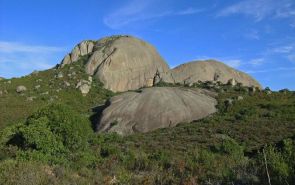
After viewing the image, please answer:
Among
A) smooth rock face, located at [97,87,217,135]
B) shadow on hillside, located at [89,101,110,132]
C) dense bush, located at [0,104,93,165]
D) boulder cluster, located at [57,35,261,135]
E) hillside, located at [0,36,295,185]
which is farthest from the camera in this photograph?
boulder cluster, located at [57,35,261,135]

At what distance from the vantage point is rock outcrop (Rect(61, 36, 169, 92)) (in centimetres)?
7650

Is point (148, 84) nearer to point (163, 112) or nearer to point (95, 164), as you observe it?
point (163, 112)

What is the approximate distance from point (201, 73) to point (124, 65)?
12234mm

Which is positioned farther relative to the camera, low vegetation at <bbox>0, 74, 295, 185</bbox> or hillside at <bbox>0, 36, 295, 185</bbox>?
hillside at <bbox>0, 36, 295, 185</bbox>

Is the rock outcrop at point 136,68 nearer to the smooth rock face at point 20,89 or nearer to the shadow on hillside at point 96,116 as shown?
the smooth rock face at point 20,89

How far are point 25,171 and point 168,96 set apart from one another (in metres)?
42.7

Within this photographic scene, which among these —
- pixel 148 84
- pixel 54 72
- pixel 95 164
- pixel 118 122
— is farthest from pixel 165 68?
pixel 95 164

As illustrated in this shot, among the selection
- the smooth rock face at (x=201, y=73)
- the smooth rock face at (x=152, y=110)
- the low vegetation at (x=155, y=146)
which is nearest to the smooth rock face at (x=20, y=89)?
the low vegetation at (x=155, y=146)

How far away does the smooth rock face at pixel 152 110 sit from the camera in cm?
5366

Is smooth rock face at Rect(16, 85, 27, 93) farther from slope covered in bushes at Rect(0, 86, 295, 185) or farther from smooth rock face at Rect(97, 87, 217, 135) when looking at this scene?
slope covered in bushes at Rect(0, 86, 295, 185)

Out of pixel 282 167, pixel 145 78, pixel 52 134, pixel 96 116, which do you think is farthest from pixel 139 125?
pixel 282 167

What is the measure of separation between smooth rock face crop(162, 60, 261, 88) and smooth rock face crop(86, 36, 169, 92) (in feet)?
10.3

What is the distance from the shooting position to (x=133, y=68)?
7812cm

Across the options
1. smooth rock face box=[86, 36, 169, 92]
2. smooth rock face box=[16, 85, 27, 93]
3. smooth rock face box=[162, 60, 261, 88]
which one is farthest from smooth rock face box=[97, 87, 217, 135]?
smooth rock face box=[16, 85, 27, 93]
